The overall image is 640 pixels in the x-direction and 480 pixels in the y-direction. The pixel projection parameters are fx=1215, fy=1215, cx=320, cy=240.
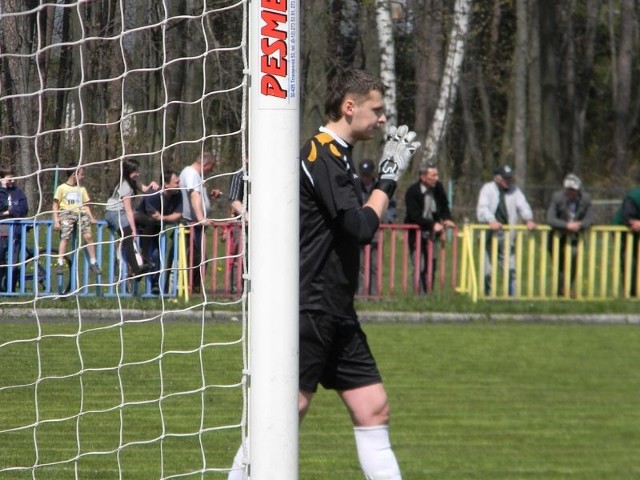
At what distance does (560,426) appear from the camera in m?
8.00

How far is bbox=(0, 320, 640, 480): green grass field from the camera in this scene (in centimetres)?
633

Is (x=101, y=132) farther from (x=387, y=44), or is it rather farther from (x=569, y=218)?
(x=387, y=44)

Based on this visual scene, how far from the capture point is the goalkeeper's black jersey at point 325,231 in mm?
4855

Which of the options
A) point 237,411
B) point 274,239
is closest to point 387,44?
point 237,411

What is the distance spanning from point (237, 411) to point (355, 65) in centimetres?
1440

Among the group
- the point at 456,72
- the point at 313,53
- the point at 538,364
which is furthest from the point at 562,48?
the point at 538,364

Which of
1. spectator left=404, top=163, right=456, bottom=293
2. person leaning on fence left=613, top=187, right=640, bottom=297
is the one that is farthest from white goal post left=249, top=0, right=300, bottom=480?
person leaning on fence left=613, top=187, right=640, bottom=297

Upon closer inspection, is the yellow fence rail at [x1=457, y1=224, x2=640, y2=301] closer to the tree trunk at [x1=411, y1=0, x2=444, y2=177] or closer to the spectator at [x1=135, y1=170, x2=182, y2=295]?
the spectator at [x1=135, y1=170, x2=182, y2=295]

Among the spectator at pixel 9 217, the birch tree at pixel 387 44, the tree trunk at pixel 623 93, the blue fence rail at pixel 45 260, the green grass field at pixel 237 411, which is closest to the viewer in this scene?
the spectator at pixel 9 217

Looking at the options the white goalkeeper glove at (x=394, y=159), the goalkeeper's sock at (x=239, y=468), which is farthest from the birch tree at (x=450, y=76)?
the goalkeeper's sock at (x=239, y=468)

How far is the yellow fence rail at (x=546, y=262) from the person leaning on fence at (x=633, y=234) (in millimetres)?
13

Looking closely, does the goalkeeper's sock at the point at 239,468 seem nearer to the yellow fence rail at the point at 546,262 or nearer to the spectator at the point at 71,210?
the spectator at the point at 71,210

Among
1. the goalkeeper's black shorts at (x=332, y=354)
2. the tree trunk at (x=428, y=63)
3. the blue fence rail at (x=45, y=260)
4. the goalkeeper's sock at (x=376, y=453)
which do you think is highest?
the tree trunk at (x=428, y=63)

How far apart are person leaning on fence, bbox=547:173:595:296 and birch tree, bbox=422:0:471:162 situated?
293 inches
